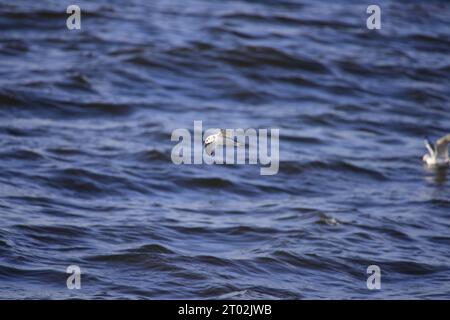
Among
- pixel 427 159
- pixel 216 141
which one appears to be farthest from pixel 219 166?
pixel 427 159

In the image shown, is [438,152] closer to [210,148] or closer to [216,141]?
[210,148]

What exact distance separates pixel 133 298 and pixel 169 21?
933cm

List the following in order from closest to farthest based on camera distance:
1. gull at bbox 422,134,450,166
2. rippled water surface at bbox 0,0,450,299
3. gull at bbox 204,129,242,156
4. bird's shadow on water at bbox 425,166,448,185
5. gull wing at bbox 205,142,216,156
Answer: rippled water surface at bbox 0,0,450,299 → gull at bbox 204,129,242,156 → gull wing at bbox 205,142,216,156 → bird's shadow on water at bbox 425,166,448,185 → gull at bbox 422,134,450,166

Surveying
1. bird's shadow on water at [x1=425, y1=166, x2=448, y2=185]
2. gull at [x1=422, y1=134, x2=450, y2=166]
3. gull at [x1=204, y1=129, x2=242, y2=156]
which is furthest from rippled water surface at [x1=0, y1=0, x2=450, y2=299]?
gull at [x1=204, y1=129, x2=242, y2=156]

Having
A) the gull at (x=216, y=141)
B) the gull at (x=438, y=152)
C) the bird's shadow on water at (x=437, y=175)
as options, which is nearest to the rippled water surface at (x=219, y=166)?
the bird's shadow on water at (x=437, y=175)

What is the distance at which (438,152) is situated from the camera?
35.8ft

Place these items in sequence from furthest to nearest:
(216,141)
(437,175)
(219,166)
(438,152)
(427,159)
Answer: (427,159)
(438,152)
(437,175)
(219,166)
(216,141)

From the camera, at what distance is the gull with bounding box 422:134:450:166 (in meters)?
10.9

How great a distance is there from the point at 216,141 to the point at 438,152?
2.99 m

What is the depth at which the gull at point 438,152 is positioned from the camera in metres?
10.9

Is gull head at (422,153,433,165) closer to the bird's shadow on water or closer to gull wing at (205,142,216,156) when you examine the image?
the bird's shadow on water

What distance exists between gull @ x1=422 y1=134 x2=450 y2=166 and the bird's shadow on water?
0.06 metres

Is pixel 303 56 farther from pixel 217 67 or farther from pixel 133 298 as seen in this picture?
pixel 133 298

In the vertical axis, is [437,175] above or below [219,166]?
below
